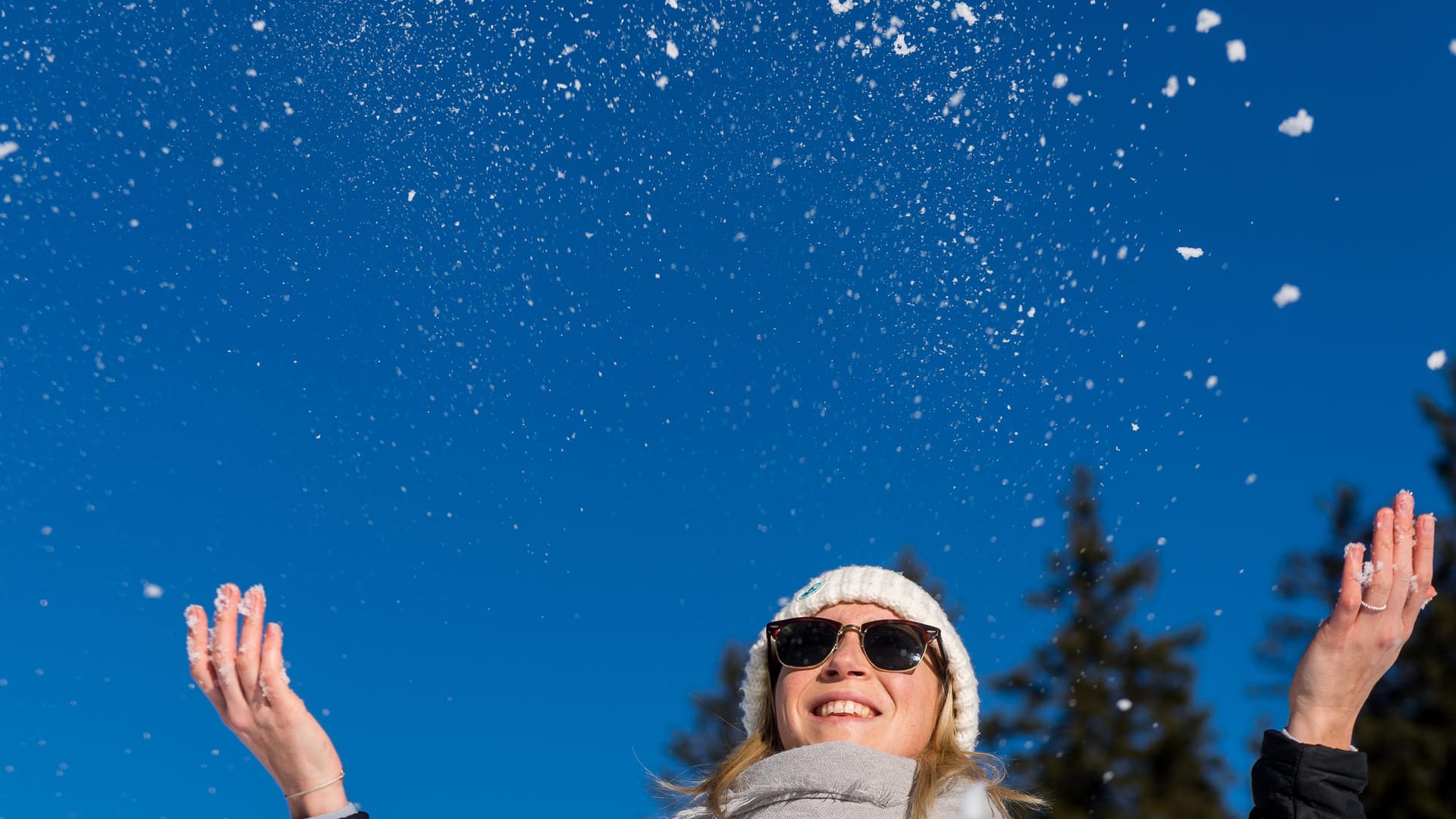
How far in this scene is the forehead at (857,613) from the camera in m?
3.79

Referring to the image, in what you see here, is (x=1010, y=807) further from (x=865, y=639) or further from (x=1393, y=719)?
(x=1393, y=719)

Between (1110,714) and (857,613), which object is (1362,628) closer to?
(857,613)

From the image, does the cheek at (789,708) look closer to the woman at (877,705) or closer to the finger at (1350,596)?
the woman at (877,705)

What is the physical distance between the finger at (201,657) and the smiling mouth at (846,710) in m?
1.90

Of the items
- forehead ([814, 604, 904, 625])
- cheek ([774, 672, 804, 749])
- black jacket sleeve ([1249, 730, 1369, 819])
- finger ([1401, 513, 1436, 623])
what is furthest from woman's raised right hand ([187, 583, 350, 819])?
finger ([1401, 513, 1436, 623])

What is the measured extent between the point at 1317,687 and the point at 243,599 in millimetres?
2955

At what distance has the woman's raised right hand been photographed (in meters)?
2.74

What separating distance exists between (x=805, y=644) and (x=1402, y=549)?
187cm

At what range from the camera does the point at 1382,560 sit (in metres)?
2.85

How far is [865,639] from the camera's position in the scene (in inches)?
146

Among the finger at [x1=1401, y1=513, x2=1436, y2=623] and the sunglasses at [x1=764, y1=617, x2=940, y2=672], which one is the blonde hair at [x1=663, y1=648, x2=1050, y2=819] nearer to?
the sunglasses at [x1=764, y1=617, x2=940, y2=672]

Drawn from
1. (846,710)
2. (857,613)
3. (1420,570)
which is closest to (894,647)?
(857,613)

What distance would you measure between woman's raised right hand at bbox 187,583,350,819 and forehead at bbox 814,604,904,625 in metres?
1.81

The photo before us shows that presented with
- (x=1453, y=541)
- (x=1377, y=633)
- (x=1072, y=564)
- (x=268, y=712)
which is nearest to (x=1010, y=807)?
(x=1377, y=633)
